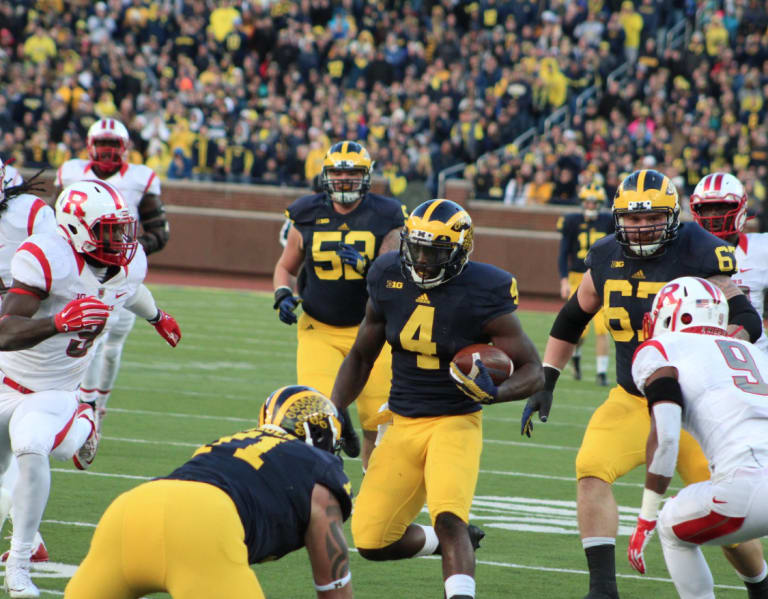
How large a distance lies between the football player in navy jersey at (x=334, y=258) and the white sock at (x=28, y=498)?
2221 mm

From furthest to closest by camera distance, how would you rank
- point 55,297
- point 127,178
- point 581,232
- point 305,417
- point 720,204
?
point 581,232, point 127,178, point 720,204, point 55,297, point 305,417

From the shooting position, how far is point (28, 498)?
5.14 meters

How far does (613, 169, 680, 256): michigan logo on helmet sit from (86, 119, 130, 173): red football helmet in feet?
14.2

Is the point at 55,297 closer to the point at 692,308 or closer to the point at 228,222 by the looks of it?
the point at 692,308

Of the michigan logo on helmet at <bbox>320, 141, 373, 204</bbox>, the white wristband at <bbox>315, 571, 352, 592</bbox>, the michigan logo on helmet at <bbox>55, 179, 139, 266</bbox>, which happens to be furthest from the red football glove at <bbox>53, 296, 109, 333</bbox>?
the michigan logo on helmet at <bbox>320, 141, 373, 204</bbox>

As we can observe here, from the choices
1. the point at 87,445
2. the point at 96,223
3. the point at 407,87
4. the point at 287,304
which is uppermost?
the point at 407,87

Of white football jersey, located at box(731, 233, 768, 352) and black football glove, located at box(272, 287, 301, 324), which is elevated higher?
white football jersey, located at box(731, 233, 768, 352)

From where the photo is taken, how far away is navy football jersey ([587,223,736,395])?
5703 mm

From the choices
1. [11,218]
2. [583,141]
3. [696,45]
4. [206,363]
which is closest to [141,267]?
[11,218]

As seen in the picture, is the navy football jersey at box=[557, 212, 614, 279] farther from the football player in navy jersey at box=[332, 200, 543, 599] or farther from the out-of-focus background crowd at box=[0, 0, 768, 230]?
the football player in navy jersey at box=[332, 200, 543, 599]

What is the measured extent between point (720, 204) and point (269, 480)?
3.71m

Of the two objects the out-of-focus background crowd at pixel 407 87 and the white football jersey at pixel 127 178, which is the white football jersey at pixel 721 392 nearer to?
the white football jersey at pixel 127 178

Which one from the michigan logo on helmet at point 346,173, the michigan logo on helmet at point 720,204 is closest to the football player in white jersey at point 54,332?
the michigan logo on helmet at point 346,173

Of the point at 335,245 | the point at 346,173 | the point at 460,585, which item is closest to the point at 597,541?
the point at 460,585
